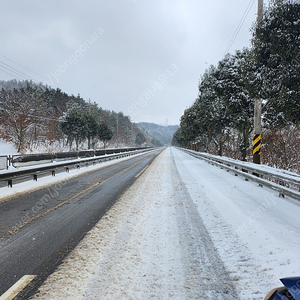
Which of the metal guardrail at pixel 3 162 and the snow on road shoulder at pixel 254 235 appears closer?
the snow on road shoulder at pixel 254 235

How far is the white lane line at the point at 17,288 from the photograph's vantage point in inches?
92.5

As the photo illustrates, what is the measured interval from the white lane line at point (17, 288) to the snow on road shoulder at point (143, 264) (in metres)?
0.25

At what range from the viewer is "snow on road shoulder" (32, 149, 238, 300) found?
243cm

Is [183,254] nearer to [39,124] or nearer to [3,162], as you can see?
[3,162]

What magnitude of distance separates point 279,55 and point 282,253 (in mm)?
7177

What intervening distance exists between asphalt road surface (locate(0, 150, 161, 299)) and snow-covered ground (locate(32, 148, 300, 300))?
0.28 m

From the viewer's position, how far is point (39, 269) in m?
2.91

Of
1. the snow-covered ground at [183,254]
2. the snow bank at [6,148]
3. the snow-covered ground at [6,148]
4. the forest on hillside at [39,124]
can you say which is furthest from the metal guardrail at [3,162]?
the snow-covered ground at [6,148]

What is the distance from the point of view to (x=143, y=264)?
301 centimetres

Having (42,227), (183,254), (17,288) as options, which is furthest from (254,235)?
(42,227)

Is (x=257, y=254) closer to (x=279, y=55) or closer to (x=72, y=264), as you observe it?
(x=72, y=264)

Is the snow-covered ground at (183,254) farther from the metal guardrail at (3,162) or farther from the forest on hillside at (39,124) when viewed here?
the forest on hillside at (39,124)

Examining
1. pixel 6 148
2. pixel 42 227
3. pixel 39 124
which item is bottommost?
pixel 42 227

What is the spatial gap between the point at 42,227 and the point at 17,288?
2.04 meters
